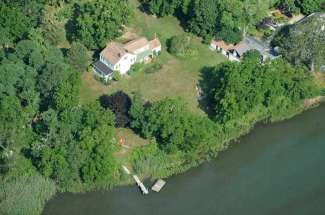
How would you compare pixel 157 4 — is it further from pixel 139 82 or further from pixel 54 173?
pixel 54 173

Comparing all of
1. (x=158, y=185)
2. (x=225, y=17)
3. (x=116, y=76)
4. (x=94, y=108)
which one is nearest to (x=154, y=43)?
(x=116, y=76)

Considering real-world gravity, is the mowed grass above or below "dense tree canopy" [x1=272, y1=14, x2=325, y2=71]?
below

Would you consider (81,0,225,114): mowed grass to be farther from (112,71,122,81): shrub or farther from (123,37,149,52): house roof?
(123,37,149,52): house roof

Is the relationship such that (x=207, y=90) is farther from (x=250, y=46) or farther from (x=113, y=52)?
(x=113, y=52)

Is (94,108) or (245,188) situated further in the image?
(94,108)

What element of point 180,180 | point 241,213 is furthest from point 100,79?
point 241,213

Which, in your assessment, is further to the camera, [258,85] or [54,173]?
[258,85]

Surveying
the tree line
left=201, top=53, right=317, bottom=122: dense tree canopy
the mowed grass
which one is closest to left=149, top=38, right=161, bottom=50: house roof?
the mowed grass
